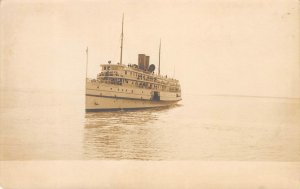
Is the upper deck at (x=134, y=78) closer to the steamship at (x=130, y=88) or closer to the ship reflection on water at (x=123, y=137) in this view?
the steamship at (x=130, y=88)

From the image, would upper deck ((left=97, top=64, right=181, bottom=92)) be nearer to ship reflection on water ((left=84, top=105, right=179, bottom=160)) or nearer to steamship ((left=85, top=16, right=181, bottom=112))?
steamship ((left=85, top=16, right=181, bottom=112))

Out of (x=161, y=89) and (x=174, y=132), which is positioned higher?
(x=161, y=89)

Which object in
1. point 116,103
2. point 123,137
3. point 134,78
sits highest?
point 134,78

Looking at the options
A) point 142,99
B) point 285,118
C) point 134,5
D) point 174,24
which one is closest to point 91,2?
point 134,5

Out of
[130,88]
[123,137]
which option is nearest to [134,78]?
[130,88]

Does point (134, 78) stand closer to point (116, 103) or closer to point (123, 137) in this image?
point (116, 103)

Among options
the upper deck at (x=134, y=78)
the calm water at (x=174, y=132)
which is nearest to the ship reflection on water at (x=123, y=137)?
the calm water at (x=174, y=132)
